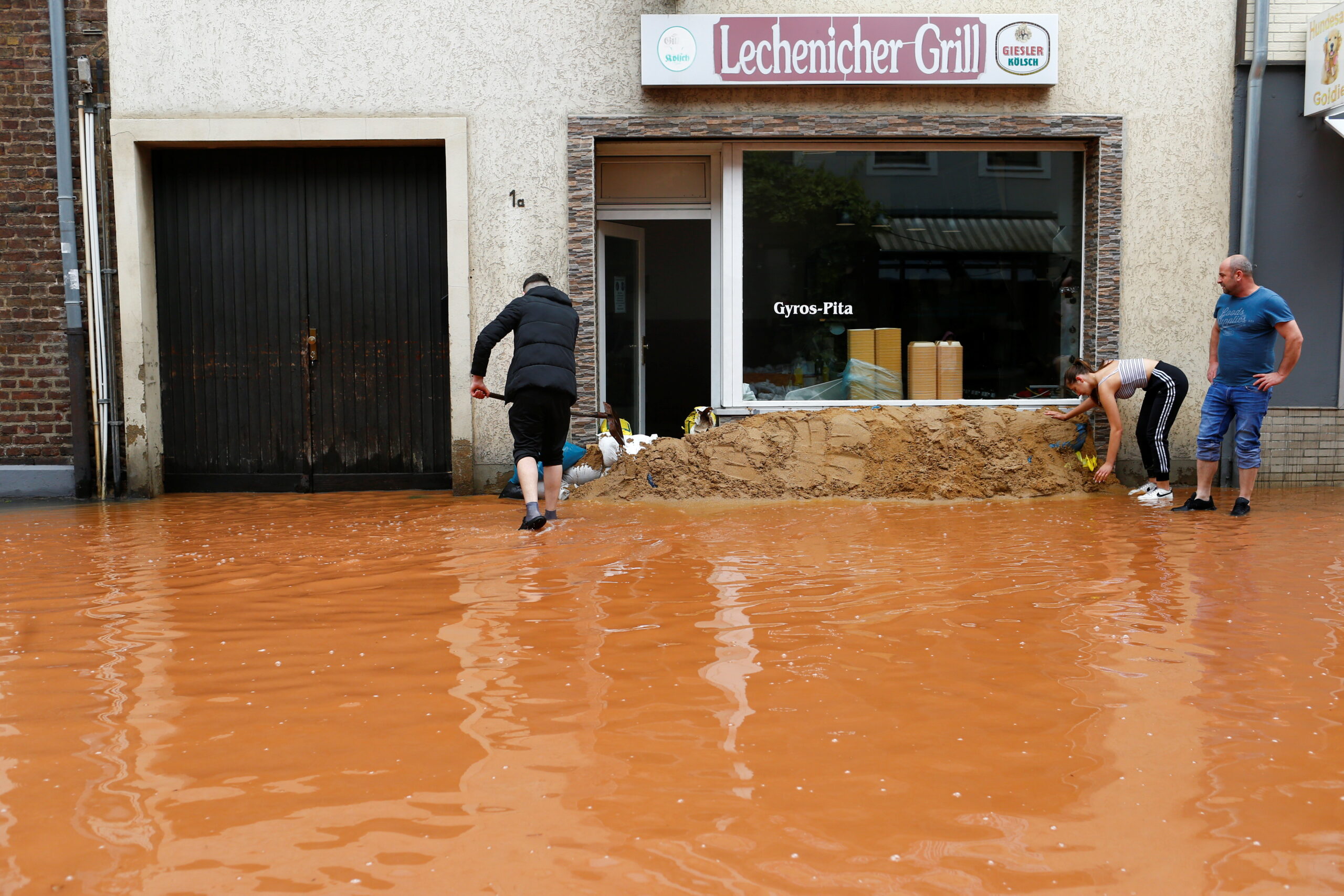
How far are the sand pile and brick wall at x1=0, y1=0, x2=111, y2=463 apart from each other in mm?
4739

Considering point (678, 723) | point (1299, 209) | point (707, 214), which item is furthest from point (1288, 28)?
point (678, 723)

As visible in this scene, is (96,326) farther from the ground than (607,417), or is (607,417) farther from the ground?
(96,326)

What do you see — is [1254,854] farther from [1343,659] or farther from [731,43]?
[731,43]

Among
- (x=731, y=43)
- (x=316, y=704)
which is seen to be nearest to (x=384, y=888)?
(x=316, y=704)

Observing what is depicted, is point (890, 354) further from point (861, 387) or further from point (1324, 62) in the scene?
point (1324, 62)

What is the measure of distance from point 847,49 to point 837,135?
702 millimetres

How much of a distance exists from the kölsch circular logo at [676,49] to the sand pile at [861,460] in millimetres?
3028

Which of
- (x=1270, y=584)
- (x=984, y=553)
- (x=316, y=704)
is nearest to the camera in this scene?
(x=316, y=704)

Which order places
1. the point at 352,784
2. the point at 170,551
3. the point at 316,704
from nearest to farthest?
the point at 352,784 < the point at 316,704 < the point at 170,551

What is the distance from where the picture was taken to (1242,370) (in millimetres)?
7766

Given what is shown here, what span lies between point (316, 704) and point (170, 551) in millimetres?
3579

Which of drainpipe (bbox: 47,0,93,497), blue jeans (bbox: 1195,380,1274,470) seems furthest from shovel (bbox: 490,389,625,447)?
A: blue jeans (bbox: 1195,380,1274,470)

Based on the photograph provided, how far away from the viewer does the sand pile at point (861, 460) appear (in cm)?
878

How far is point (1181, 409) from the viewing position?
9.47 metres
